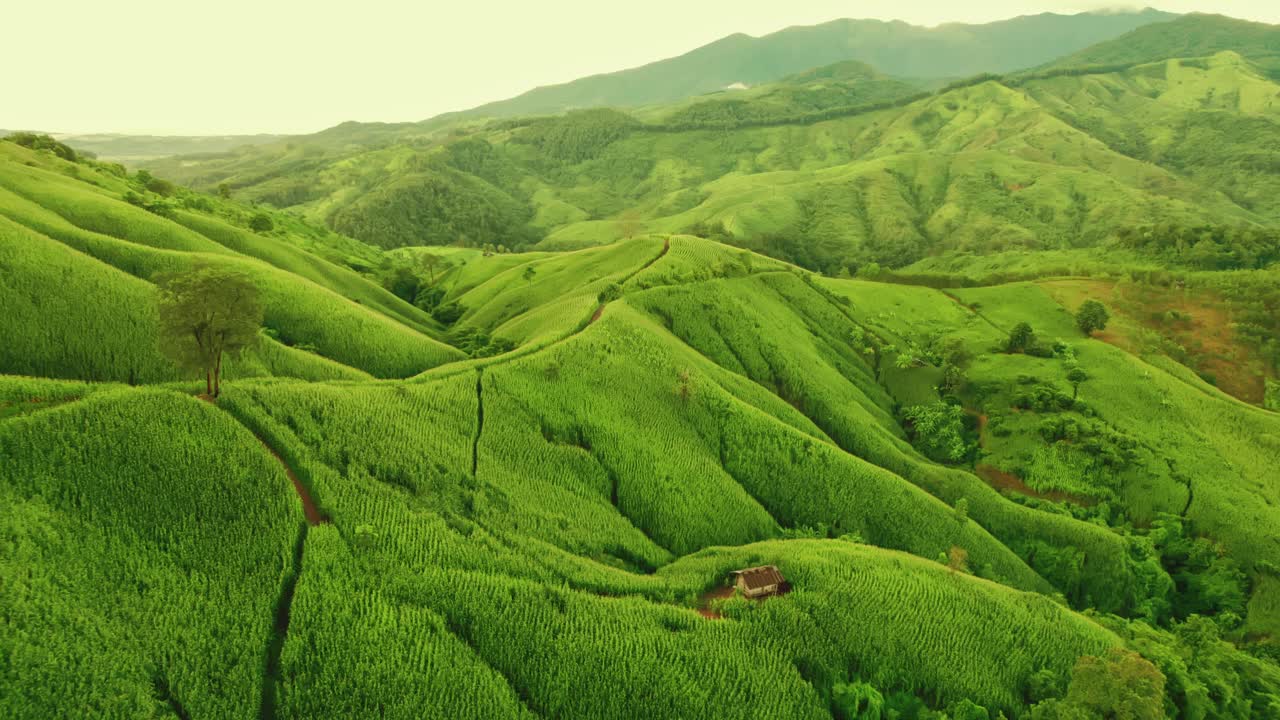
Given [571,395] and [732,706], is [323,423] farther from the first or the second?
[732,706]

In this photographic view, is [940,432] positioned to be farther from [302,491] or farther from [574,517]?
[302,491]

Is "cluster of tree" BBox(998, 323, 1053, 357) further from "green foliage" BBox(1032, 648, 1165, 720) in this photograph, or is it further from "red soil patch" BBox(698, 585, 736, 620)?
"red soil patch" BBox(698, 585, 736, 620)

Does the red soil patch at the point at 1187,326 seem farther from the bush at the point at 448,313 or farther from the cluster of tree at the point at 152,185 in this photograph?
the cluster of tree at the point at 152,185

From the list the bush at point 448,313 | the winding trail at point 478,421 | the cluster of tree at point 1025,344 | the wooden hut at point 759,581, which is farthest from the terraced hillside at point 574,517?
the bush at point 448,313

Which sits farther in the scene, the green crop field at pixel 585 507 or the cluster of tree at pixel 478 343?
the cluster of tree at pixel 478 343

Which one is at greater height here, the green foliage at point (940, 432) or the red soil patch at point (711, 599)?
the red soil patch at point (711, 599)

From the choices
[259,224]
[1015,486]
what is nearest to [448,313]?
[259,224]
